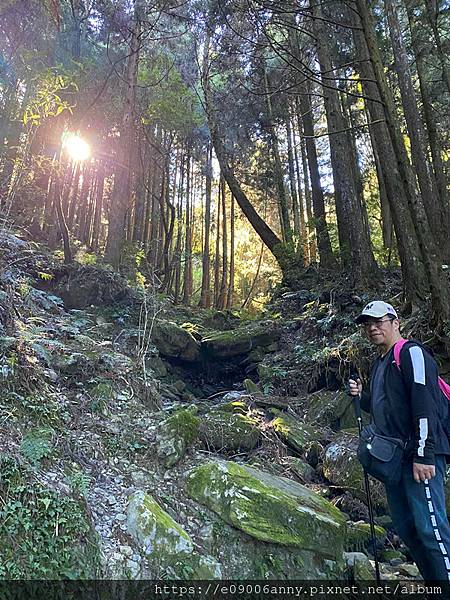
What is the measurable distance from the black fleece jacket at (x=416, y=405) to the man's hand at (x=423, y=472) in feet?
0.10

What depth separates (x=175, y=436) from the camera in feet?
13.0

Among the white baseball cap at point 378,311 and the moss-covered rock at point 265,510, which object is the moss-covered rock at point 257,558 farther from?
the white baseball cap at point 378,311

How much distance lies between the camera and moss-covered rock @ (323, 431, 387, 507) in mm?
4445

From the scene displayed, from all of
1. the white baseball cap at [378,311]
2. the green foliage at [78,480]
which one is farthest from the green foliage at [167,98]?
the green foliage at [78,480]

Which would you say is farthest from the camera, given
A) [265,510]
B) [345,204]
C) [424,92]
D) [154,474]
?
[424,92]

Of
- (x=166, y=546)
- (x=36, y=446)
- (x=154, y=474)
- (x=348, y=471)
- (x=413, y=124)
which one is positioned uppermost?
(x=413, y=124)

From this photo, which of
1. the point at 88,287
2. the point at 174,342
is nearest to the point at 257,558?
the point at 174,342

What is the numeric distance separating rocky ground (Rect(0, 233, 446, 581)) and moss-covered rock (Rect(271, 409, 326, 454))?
24 mm

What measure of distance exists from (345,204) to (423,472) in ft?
25.6

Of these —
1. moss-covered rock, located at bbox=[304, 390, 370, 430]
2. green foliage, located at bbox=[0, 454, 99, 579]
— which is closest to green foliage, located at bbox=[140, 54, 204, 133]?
moss-covered rock, located at bbox=[304, 390, 370, 430]

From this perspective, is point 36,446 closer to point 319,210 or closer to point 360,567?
point 360,567

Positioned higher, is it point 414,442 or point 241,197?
point 241,197

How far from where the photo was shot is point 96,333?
6.80 metres

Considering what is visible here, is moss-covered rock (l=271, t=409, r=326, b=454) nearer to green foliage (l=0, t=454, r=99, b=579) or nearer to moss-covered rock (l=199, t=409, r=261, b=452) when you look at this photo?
moss-covered rock (l=199, t=409, r=261, b=452)
